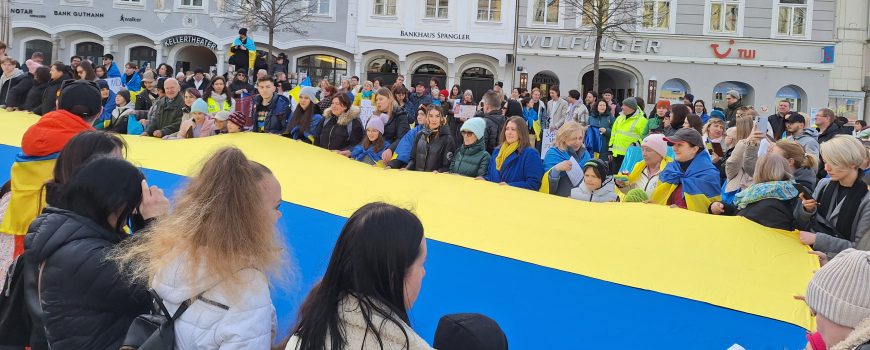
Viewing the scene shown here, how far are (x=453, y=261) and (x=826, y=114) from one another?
7.71 meters

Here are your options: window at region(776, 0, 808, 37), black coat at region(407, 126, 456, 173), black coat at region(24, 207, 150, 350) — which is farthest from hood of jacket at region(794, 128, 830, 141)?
window at region(776, 0, 808, 37)

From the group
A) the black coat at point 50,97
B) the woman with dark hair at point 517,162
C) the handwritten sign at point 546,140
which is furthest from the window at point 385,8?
the woman with dark hair at point 517,162

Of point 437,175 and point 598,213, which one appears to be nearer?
point 598,213

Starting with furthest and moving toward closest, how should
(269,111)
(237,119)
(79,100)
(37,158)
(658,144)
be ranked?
(269,111)
(237,119)
(658,144)
(79,100)
(37,158)

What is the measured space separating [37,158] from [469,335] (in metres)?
4.14

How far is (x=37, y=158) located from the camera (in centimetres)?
513

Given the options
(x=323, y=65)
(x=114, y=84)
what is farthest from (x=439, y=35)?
(x=114, y=84)

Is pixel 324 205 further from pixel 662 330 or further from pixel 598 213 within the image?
pixel 662 330

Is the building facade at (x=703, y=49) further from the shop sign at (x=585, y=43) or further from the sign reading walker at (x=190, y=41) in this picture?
the sign reading walker at (x=190, y=41)

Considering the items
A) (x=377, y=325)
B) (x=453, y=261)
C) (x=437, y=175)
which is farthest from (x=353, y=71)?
(x=377, y=325)

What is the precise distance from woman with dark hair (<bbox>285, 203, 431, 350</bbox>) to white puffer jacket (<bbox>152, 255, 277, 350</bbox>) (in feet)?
1.41

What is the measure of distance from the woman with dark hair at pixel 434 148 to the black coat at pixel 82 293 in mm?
4599

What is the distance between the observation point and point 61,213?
3.13 meters

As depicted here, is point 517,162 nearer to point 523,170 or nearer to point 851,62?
point 523,170
